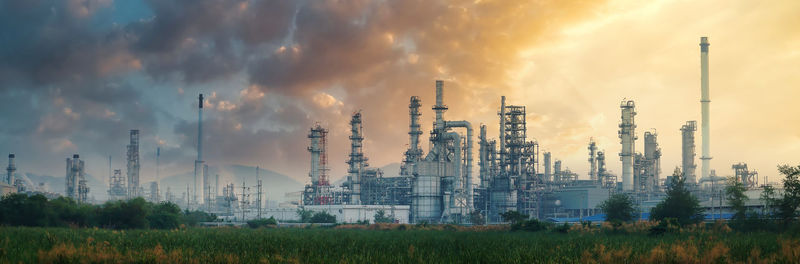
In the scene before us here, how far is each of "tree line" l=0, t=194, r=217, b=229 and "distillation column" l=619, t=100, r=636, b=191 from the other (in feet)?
265

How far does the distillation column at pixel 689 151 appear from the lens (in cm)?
13325

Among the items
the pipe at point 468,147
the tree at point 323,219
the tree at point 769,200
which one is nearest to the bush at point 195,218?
the tree at point 323,219

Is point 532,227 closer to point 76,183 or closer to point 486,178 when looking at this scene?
point 486,178

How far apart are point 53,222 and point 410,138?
6309 centimetres

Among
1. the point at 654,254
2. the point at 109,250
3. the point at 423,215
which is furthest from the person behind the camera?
the point at 423,215

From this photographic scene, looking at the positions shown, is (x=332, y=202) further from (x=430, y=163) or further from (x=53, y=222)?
(x=53, y=222)

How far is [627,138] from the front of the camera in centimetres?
12350

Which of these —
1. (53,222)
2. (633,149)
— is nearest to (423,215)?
(633,149)

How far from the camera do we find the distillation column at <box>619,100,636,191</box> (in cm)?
12350

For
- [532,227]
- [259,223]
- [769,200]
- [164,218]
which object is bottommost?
[259,223]

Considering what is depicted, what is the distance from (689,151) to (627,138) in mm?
18686

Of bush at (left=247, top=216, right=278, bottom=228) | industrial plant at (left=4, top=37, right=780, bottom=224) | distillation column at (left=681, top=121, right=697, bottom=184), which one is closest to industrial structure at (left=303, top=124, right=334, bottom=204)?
industrial plant at (left=4, top=37, right=780, bottom=224)

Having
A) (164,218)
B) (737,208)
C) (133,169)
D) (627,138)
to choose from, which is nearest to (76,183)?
(133,169)

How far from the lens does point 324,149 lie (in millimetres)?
137125
